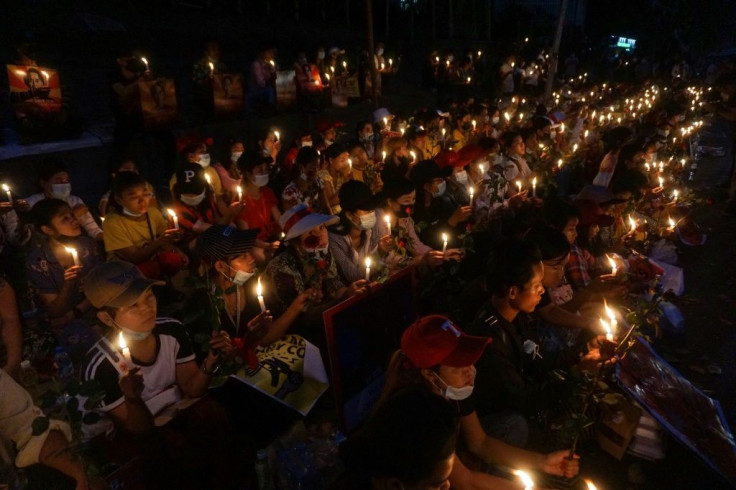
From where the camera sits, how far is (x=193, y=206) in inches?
248

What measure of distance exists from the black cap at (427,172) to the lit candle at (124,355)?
4525 mm

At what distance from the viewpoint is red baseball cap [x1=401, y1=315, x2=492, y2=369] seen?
9.36ft

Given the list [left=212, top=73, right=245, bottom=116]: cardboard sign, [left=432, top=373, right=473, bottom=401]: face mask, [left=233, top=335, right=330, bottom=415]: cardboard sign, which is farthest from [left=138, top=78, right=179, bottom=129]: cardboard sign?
[left=432, top=373, right=473, bottom=401]: face mask

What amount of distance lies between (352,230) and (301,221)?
33.2 inches

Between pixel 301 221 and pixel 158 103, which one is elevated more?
pixel 158 103

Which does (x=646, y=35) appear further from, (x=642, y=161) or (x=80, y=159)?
(x=80, y=159)

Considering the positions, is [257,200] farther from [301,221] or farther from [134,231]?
[301,221]

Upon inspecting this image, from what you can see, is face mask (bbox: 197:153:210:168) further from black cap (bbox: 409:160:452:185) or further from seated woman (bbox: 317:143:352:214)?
black cap (bbox: 409:160:452:185)

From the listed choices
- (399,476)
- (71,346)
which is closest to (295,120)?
(71,346)

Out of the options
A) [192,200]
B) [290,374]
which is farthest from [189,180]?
[290,374]

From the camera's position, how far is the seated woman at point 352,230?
4.89m

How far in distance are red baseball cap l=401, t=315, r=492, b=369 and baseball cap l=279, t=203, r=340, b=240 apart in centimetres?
177

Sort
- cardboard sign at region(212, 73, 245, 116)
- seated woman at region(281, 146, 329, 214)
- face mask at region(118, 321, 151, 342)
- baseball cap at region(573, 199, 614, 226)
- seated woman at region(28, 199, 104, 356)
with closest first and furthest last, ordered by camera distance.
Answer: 1. face mask at region(118, 321, 151, 342)
2. seated woman at region(28, 199, 104, 356)
3. baseball cap at region(573, 199, 614, 226)
4. seated woman at region(281, 146, 329, 214)
5. cardboard sign at region(212, 73, 245, 116)

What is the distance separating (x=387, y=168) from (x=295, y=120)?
514 centimetres
